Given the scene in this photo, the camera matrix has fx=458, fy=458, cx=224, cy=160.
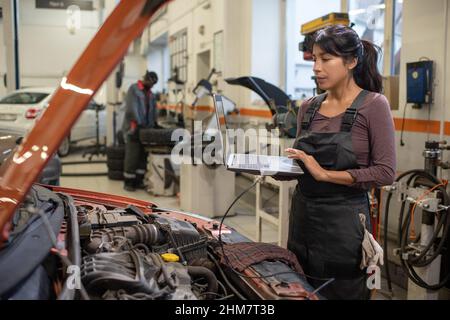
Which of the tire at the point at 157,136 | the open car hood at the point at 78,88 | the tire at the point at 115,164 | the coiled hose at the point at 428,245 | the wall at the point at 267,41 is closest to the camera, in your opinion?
the open car hood at the point at 78,88

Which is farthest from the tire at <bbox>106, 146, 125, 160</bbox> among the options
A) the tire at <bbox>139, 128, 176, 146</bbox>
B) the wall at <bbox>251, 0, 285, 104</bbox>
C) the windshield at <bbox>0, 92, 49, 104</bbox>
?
the windshield at <bbox>0, 92, 49, 104</bbox>

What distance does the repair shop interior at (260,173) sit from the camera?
128 centimetres

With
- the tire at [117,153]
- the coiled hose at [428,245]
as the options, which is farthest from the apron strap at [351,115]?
the tire at [117,153]

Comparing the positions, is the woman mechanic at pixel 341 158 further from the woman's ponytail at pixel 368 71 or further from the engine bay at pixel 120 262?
the engine bay at pixel 120 262

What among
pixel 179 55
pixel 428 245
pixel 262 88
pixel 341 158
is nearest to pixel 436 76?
pixel 428 245

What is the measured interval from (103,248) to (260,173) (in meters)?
0.65

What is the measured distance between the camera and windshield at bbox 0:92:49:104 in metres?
8.75

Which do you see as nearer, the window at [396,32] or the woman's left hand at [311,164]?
the woman's left hand at [311,164]

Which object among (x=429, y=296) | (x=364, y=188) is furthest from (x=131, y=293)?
(x=429, y=296)

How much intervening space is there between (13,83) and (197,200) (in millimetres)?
3042

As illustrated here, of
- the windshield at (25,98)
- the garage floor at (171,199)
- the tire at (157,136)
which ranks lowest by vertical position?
the garage floor at (171,199)

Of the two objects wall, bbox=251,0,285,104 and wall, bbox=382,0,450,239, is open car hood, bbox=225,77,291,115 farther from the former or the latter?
wall, bbox=251,0,285,104

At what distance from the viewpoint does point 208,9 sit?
789 centimetres

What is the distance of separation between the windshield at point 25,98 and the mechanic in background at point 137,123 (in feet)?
9.83
